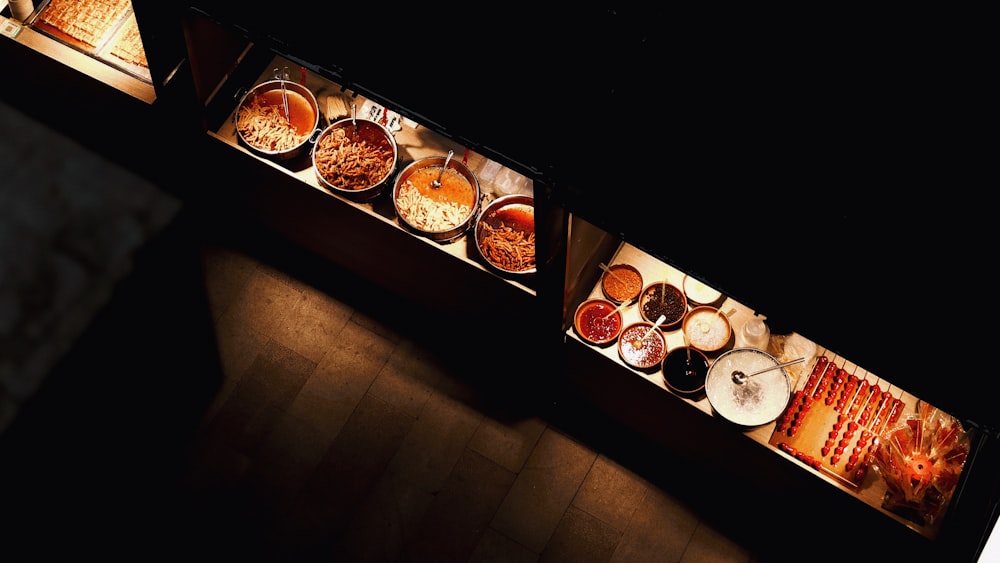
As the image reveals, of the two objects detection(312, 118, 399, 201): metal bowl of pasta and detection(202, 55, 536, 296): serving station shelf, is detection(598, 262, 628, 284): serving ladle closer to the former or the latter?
detection(202, 55, 536, 296): serving station shelf

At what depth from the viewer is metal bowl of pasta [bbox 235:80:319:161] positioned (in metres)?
4.87

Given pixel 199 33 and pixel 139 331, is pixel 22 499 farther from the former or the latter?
pixel 199 33

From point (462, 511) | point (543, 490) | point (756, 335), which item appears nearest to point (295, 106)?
point (462, 511)

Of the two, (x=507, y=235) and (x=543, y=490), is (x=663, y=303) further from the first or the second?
(x=543, y=490)

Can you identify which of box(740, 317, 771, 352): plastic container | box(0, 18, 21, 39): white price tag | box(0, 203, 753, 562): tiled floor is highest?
box(740, 317, 771, 352): plastic container

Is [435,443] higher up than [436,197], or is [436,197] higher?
[436,197]

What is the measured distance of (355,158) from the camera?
482 centimetres

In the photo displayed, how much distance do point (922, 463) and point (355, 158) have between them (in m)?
3.28

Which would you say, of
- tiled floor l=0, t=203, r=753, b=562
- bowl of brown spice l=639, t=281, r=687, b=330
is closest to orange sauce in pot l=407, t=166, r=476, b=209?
bowl of brown spice l=639, t=281, r=687, b=330

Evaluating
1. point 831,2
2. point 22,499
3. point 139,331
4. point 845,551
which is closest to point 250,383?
point 139,331

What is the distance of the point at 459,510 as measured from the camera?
521cm

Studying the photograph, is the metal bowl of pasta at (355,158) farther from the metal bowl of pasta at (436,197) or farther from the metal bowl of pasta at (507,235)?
the metal bowl of pasta at (507,235)

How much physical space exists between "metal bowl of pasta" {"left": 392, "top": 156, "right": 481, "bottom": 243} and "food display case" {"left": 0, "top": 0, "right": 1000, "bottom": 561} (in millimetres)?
64

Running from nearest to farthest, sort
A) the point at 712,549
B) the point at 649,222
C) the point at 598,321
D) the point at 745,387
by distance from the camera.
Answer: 1. the point at 649,222
2. the point at 745,387
3. the point at 598,321
4. the point at 712,549
